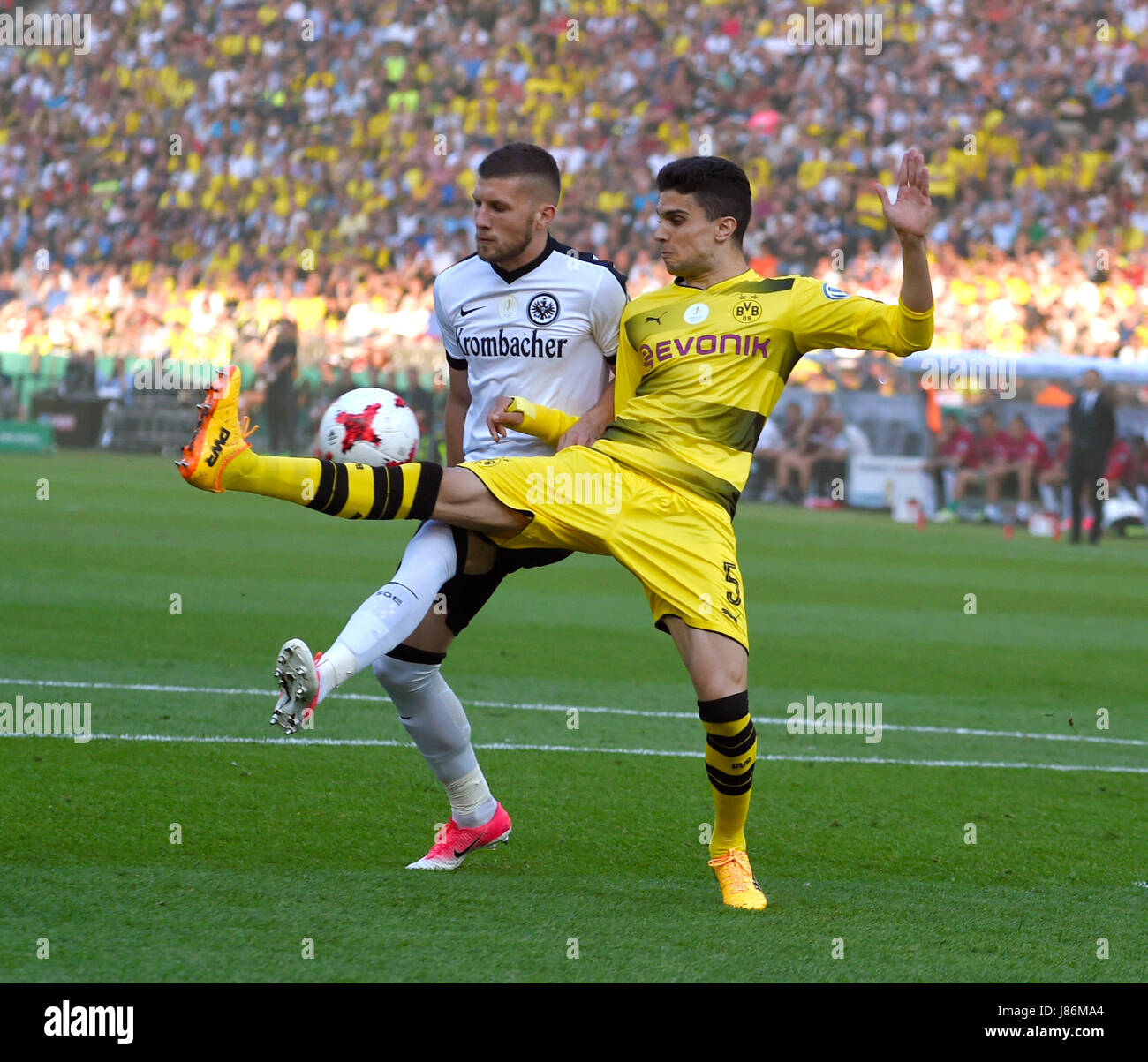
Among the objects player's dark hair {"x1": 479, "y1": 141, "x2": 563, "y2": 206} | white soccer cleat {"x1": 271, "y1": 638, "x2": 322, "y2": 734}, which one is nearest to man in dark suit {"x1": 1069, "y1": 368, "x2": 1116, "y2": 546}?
player's dark hair {"x1": 479, "y1": 141, "x2": 563, "y2": 206}

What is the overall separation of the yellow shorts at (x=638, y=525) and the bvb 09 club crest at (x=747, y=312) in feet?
1.76

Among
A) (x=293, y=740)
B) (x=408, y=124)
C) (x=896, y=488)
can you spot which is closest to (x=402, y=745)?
(x=293, y=740)

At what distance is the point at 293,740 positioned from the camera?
6.41 meters

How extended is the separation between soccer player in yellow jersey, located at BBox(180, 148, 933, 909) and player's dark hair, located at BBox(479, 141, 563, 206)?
0.37 m

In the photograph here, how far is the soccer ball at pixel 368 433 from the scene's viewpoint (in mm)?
4492

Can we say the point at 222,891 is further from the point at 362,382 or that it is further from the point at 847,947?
the point at 362,382

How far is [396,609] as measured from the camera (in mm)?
4223

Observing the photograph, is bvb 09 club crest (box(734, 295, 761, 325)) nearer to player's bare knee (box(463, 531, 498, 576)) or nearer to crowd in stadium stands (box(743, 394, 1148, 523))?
player's bare knee (box(463, 531, 498, 576))

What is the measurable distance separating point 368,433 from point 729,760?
1.41m

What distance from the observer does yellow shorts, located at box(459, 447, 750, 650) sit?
4.27 metres

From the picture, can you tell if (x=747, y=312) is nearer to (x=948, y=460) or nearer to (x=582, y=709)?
(x=582, y=709)

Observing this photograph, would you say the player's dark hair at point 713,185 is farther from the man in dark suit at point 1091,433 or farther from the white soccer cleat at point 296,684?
the man in dark suit at point 1091,433

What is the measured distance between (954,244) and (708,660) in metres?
19.8

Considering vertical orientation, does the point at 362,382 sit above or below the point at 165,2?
below
